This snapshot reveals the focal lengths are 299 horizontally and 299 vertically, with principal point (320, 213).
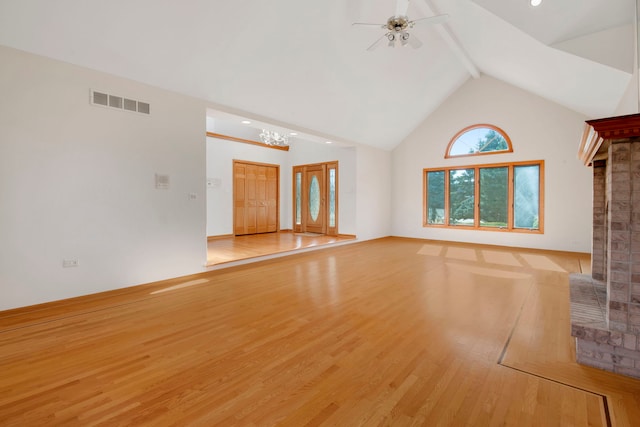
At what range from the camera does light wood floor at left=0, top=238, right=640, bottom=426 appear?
5.44ft

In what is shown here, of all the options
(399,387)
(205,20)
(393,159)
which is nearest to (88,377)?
(399,387)

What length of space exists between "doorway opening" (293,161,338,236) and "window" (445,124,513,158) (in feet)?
10.9

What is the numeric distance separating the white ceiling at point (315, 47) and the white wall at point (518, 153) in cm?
64

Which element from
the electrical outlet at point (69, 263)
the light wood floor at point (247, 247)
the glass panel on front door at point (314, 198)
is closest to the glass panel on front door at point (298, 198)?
the glass panel on front door at point (314, 198)

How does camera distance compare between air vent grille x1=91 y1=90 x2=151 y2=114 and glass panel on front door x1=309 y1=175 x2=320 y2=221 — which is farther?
glass panel on front door x1=309 y1=175 x2=320 y2=221

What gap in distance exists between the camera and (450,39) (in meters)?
5.68

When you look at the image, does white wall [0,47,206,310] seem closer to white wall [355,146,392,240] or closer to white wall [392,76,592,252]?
white wall [355,146,392,240]

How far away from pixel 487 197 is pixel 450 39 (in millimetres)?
3966

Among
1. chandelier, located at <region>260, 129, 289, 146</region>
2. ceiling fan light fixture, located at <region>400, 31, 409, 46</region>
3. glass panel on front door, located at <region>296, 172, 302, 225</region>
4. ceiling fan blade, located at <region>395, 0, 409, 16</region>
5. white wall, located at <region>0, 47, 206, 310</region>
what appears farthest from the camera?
glass panel on front door, located at <region>296, 172, 302, 225</region>

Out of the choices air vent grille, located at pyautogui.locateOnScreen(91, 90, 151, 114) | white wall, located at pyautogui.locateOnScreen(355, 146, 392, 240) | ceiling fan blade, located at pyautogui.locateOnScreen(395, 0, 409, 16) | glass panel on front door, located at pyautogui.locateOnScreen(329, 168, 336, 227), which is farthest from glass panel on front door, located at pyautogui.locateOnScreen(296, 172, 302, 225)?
ceiling fan blade, located at pyautogui.locateOnScreen(395, 0, 409, 16)

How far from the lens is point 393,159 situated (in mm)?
9352

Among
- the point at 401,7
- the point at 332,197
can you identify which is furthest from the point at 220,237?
the point at 401,7

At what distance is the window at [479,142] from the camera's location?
7.43 m

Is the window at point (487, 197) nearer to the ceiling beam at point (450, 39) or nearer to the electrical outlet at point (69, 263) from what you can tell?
the ceiling beam at point (450, 39)
